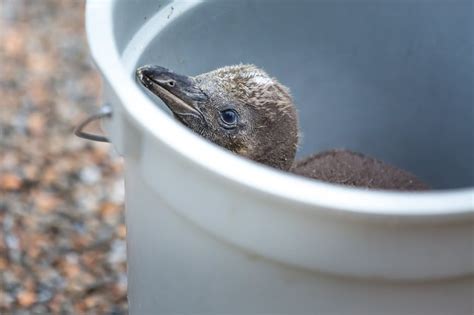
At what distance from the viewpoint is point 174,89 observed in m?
1.60

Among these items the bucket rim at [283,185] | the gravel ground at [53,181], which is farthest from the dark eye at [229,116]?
the gravel ground at [53,181]

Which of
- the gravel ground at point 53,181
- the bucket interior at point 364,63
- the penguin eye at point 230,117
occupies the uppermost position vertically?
the bucket interior at point 364,63

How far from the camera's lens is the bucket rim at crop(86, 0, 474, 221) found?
0.99 meters

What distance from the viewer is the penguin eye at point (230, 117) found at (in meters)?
1.74

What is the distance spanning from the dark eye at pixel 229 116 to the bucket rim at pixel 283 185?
600mm

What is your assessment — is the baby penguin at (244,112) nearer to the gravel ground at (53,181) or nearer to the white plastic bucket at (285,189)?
the white plastic bucket at (285,189)

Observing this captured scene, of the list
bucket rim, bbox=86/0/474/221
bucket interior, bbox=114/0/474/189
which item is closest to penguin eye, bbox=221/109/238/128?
bucket interior, bbox=114/0/474/189

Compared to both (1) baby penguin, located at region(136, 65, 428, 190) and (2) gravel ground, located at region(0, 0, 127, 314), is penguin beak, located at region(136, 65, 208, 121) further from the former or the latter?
(2) gravel ground, located at region(0, 0, 127, 314)

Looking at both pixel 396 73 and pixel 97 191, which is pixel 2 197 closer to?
pixel 97 191

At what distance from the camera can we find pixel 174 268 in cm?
130

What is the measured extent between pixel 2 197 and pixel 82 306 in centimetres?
50

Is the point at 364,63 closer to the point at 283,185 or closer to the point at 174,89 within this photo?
the point at 174,89

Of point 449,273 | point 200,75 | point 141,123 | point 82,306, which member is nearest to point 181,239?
point 141,123

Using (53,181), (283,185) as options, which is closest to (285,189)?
(283,185)
